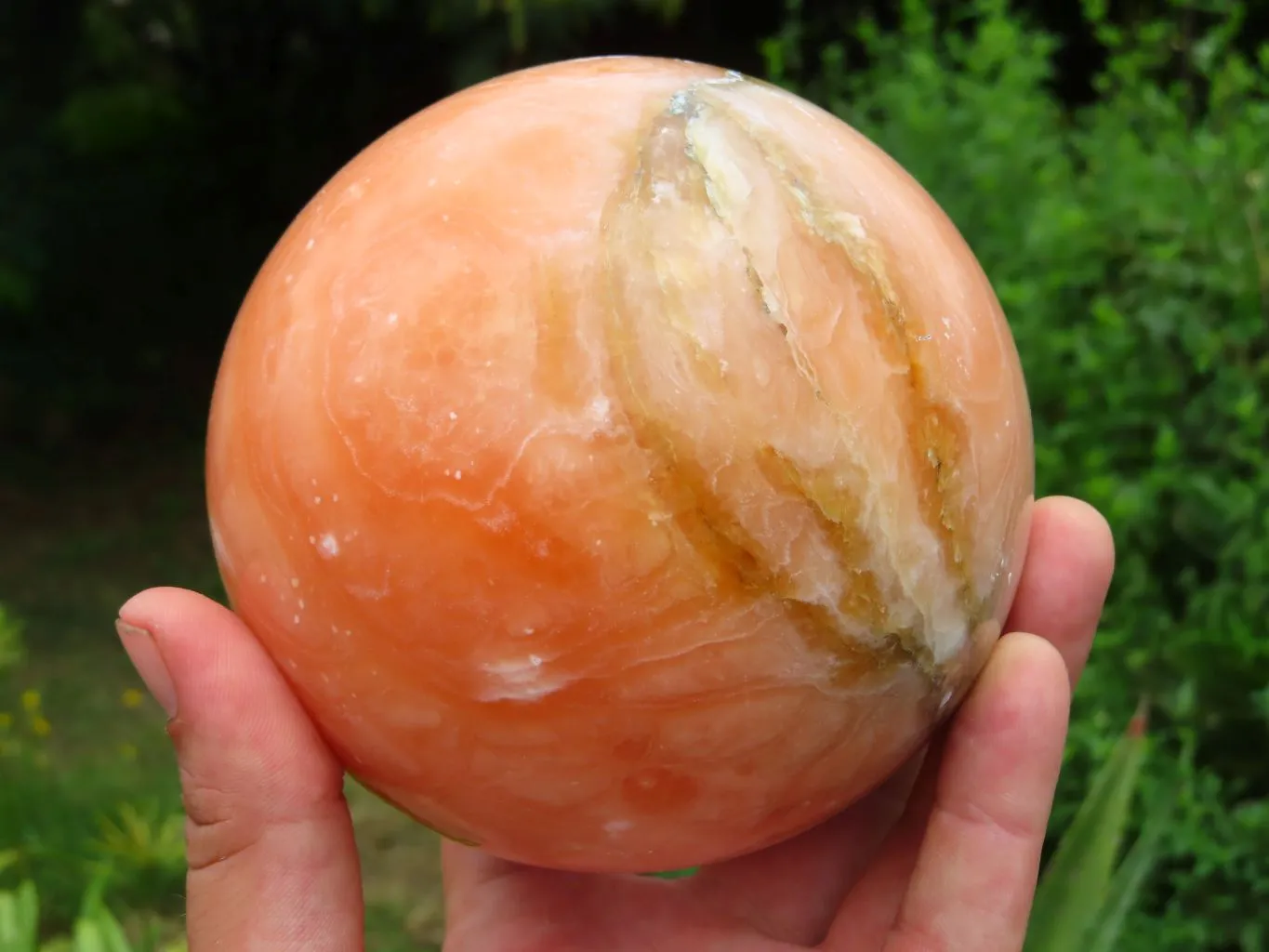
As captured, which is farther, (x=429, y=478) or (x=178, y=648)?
(x=178, y=648)

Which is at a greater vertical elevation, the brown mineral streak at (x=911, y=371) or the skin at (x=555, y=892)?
the brown mineral streak at (x=911, y=371)

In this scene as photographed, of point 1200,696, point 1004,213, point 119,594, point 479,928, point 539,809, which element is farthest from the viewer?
point 119,594

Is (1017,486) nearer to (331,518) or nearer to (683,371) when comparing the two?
(683,371)

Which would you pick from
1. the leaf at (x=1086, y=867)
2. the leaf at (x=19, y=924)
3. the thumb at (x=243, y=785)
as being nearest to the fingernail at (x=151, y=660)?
the thumb at (x=243, y=785)

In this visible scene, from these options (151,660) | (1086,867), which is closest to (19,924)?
(151,660)

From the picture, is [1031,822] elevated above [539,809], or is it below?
below

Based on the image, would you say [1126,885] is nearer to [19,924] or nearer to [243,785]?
[243,785]

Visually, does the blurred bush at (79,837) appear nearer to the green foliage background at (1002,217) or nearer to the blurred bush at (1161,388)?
the green foliage background at (1002,217)

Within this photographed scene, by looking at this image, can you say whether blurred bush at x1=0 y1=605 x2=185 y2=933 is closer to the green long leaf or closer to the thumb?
the thumb

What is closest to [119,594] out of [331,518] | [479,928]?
[479,928]
